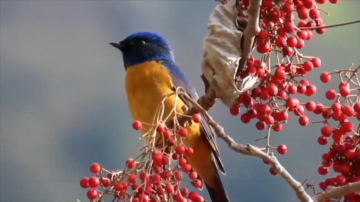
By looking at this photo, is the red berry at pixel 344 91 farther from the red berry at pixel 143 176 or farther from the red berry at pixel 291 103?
the red berry at pixel 143 176

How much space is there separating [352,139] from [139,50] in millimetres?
1148

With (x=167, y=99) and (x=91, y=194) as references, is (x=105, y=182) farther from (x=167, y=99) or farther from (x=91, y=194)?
(x=167, y=99)

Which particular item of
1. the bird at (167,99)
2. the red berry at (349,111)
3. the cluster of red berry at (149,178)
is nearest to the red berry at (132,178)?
the cluster of red berry at (149,178)

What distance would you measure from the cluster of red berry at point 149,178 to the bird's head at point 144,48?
99cm

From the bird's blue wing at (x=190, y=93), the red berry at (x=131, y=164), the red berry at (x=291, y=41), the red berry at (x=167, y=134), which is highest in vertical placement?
the red berry at (x=291, y=41)

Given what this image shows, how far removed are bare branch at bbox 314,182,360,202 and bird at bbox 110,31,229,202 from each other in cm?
79

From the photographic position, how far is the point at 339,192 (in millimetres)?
856

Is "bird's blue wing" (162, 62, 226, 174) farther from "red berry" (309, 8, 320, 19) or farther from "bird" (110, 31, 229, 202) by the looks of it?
"red berry" (309, 8, 320, 19)

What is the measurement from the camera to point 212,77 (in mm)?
946

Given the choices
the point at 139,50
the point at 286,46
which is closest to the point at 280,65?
the point at 286,46

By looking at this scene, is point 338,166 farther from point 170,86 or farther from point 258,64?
point 170,86

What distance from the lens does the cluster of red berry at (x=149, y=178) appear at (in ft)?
2.99

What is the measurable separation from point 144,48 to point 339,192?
4.14ft

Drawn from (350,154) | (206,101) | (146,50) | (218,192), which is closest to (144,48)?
(146,50)
